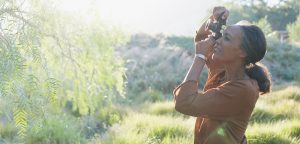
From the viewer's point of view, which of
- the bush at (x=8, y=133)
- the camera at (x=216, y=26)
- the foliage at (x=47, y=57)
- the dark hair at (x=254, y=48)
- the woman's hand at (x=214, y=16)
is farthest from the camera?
the bush at (x=8, y=133)

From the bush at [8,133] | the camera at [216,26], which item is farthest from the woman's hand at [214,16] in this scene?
the bush at [8,133]

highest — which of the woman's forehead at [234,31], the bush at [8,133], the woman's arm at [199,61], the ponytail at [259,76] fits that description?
the woman's forehead at [234,31]

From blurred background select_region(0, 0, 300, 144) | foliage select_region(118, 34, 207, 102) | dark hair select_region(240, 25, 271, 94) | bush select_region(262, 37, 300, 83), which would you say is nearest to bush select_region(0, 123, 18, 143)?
blurred background select_region(0, 0, 300, 144)

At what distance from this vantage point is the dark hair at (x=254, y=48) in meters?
3.01

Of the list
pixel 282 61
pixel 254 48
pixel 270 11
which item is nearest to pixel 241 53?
pixel 254 48

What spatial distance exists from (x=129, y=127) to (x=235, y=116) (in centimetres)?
468

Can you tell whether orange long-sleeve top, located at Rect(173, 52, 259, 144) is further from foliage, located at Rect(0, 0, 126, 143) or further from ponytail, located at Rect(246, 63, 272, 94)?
foliage, located at Rect(0, 0, 126, 143)

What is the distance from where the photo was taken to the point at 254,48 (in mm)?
3039

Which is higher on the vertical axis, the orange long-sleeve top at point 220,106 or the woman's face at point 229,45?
the woman's face at point 229,45

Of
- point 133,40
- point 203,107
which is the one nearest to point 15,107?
point 203,107

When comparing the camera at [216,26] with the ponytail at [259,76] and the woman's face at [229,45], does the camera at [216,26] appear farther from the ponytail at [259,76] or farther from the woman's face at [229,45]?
the ponytail at [259,76]

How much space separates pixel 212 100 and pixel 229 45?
35 cm

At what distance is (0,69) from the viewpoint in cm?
361

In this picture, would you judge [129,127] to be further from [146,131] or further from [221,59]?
[221,59]
